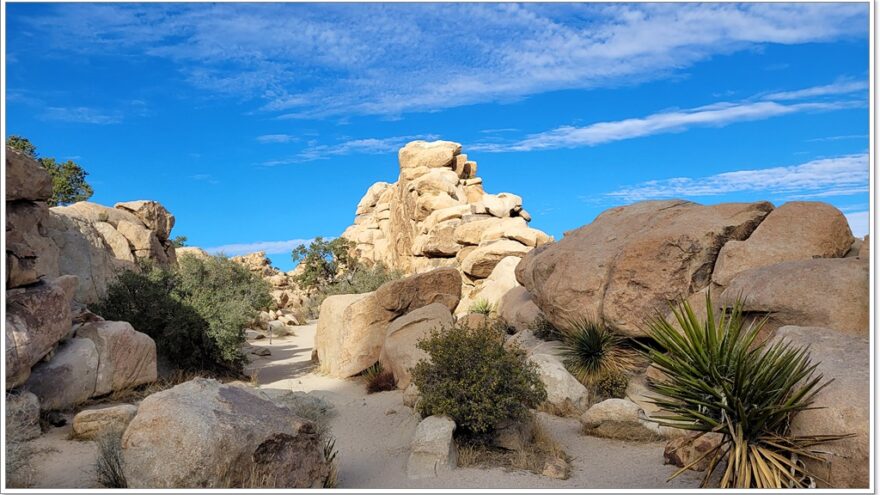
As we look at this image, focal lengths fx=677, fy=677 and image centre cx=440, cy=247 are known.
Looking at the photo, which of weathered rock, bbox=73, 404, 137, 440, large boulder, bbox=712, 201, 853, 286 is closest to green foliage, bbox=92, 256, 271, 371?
weathered rock, bbox=73, 404, 137, 440

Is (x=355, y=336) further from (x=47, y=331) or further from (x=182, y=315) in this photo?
(x=47, y=331)

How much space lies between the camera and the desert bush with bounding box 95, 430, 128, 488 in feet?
28.5

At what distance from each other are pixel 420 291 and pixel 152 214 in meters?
17.3

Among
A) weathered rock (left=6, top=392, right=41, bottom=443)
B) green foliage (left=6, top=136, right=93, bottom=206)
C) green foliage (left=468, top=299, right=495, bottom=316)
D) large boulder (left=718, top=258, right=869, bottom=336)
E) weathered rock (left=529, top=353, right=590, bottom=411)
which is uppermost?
green foliage (left=6, top=136, right=93, bottom=206)

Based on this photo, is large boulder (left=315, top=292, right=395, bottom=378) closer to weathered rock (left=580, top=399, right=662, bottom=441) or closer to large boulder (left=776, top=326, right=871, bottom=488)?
weathered rock (left=580, top=399, right=662, bottom=441)

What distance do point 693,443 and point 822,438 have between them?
2.48m

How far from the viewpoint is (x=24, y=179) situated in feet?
48.8

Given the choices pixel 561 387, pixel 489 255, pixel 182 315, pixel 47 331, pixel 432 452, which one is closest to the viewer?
pixel 432 452

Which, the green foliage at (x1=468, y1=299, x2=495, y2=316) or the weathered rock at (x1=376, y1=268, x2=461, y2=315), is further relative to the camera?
the green foliage at (x1=468, y1=299, x2=495, y2=316)

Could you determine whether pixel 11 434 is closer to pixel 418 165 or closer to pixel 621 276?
pixel 621 276

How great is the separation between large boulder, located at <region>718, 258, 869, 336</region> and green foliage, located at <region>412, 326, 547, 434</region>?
4.72 metres

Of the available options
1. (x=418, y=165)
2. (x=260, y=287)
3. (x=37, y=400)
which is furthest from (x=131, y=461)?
(x=418, y=165)

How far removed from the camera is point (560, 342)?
61.1ft

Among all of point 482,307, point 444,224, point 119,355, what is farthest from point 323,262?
point 119,355
